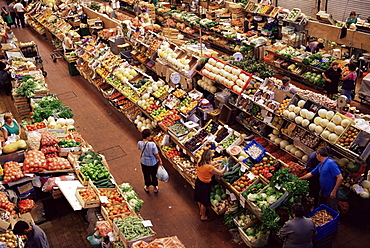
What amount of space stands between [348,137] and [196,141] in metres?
3.09

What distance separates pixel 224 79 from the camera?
362 inches

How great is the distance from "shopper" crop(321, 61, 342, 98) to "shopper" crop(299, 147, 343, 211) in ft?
18.4

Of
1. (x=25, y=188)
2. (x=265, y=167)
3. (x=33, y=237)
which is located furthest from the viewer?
(x=25, y=188)

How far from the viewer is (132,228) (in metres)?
6.04

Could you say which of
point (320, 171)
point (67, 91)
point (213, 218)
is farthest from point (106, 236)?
point (67, 91)

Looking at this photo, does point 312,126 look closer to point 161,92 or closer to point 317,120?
point 317,120

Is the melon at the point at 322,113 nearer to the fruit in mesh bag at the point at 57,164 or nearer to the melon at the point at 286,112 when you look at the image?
the melon at the point at 286,112

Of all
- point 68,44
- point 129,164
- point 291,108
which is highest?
point 291,108

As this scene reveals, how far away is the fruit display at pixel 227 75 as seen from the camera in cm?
880

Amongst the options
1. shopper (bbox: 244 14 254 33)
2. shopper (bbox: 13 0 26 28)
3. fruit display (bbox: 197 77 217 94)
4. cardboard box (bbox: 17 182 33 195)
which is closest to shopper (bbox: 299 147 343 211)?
fruit display (bbox: 197 77 217 94)

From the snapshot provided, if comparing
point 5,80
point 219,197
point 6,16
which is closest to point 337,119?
point 219,197

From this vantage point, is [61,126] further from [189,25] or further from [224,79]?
[189,25]

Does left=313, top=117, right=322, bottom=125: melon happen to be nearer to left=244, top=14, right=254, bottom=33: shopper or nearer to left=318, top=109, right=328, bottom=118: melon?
left=318, top=109, right=328, bottom=118: melon

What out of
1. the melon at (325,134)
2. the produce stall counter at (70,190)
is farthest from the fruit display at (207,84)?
the produce stall counter at (70,190)
